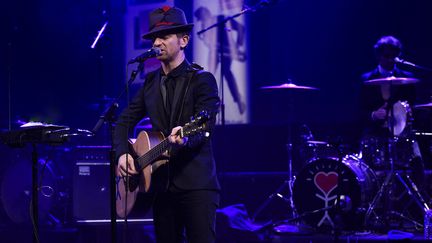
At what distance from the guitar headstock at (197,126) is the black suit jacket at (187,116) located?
0.17 ft

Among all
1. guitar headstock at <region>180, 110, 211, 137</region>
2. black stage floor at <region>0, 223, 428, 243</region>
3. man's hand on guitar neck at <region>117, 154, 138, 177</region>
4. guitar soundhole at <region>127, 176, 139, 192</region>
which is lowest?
black stage floor at <region>0, 223, 428, 243</region>

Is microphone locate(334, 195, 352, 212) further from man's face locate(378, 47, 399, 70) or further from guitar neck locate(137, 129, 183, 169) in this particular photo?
guitar neck locate(137, 129, 183, 169)

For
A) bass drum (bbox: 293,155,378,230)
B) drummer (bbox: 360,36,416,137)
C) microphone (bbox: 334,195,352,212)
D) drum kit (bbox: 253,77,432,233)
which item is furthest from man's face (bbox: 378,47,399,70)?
microphone (bbox: 334,195,352,212)

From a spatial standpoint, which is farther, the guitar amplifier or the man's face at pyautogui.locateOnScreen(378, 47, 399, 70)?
the man's face at pyautogui.locateOnScreen(378, 47, 399, 70)

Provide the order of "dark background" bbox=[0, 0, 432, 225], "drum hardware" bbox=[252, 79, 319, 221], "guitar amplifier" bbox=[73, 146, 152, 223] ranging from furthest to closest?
"dark background" bbox=[0, 0, 432, 225] < "drum hardware" bbox=[252, 79, 319, 221] < "guitar amplifier" bbox=[73, 146, 152, 223]

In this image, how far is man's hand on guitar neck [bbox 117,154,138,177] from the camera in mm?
4494

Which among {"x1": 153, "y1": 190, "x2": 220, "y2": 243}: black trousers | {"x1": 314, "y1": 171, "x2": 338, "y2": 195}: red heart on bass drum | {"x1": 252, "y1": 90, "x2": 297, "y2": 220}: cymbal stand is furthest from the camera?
{"x1": 252, "y1": 90, "x2": 297, "y2": 220}: cymbal stand

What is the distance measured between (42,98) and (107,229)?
368cm

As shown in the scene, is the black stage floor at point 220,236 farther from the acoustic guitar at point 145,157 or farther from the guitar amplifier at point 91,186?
the acoustic guitar at point 145,157

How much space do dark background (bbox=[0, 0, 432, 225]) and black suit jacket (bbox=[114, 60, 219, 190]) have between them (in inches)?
167

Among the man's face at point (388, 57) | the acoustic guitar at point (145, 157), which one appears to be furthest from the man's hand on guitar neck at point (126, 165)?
the man's face at point (388, 57)

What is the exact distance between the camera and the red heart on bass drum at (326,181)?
7754mm

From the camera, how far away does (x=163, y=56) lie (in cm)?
442

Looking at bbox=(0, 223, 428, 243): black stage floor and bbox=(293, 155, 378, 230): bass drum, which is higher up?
bbox=(293, 155, 378, 230): bass drum
